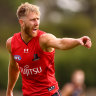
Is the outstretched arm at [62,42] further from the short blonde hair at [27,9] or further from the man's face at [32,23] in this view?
the short blonde hair at [27,9]

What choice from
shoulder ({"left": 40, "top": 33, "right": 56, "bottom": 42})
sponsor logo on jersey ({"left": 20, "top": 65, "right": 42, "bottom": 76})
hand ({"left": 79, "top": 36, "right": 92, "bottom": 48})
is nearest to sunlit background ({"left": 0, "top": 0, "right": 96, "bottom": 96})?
sponsor logo on jersey ({"left": 20, "top": 65, "right": 42, "bottom": 76})

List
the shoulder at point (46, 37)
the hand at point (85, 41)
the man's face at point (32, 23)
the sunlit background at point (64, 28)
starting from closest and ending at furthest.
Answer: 1. the hand at point (85, 41)
2. the shoulder at point (46, 37)
3. the man's face at point (32, 23)
4. the sunlit background at point (64, 28)

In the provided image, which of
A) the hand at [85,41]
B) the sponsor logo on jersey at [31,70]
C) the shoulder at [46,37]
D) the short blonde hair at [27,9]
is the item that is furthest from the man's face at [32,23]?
the hand at [85,41]

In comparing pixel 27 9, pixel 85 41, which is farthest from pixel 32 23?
pixel 85 41

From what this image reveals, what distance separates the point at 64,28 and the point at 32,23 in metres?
23.2

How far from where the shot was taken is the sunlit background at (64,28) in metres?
18.0

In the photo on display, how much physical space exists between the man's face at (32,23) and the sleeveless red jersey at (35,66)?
10 centimetres

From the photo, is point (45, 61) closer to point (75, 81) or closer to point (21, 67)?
point (21, 67)

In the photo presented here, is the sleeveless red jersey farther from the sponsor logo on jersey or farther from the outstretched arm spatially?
the outstretched arm

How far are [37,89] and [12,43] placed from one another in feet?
3.21

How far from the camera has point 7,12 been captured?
34.5 m

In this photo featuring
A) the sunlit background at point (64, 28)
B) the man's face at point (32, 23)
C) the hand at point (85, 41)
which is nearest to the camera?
the hand at point (85, 41)

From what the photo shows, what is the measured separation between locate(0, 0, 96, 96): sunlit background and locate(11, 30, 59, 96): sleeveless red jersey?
34.1 feet

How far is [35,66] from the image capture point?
22.7 ft
